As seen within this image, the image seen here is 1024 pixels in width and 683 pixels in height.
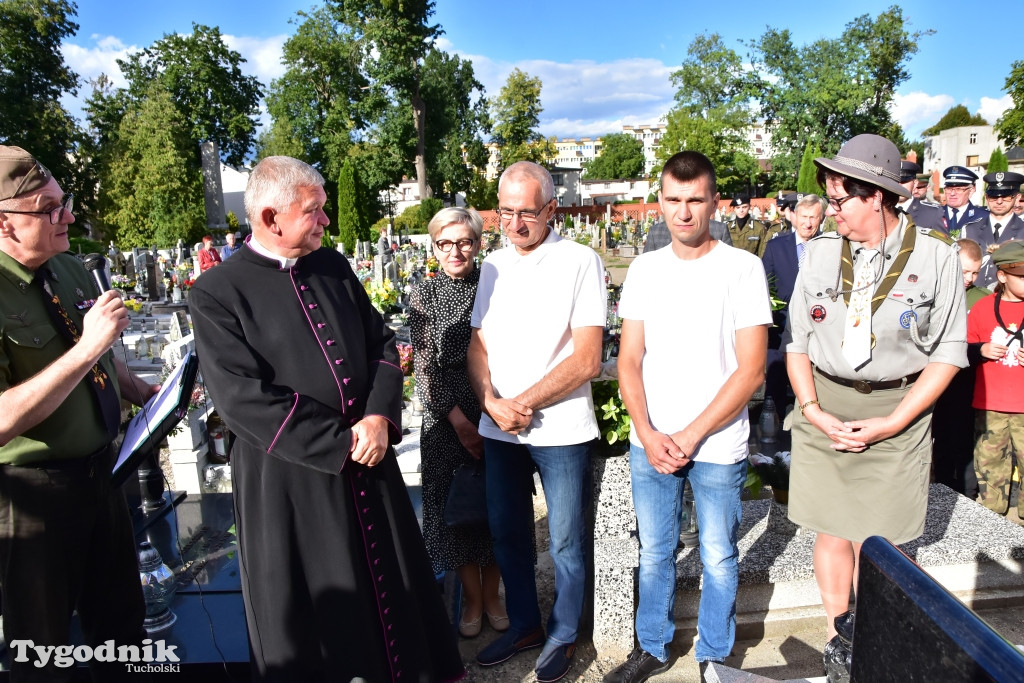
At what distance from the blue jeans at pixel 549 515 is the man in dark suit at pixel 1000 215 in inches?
205

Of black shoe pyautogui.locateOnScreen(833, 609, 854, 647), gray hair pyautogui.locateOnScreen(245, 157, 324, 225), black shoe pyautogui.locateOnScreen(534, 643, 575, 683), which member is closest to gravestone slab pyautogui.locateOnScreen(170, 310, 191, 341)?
gray hair pyautogui.locateOnScreen(245, 157, 324, 225)

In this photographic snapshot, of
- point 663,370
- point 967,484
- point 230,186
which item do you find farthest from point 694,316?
point 230,186

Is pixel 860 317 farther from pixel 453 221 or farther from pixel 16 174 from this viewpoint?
pixel 16 174

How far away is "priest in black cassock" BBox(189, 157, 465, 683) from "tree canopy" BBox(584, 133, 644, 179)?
284 ft

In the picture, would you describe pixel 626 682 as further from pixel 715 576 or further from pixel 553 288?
pixel 553 288

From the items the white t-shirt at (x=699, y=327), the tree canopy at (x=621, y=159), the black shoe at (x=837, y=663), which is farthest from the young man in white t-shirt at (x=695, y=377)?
the tree canopy at (x=621, y=159)

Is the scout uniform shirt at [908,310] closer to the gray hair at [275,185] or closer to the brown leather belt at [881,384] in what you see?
the brown leather belt at [881,384]

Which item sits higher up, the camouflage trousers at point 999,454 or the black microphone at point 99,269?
the black microphone at point 99,269

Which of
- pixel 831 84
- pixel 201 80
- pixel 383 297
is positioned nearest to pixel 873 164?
pixel 383 297

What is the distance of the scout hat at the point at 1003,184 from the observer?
20.2ft

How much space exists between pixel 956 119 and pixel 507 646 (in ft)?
311

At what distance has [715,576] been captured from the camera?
2.64 metres

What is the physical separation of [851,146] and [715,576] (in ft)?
5.69

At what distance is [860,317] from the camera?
251cm
